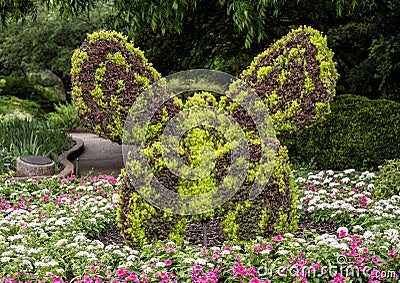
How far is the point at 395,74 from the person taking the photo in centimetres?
1016

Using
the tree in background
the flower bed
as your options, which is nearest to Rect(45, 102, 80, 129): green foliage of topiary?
the tree in background

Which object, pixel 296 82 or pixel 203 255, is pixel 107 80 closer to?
pixel 296 82

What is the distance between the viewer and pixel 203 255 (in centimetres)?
414

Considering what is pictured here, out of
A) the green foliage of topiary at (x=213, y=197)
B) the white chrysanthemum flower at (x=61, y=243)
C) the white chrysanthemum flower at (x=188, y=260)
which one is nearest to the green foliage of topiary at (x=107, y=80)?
the green foliage of topiary at (x=213, y=197)

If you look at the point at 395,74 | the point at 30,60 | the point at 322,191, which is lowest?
the point at 322,191

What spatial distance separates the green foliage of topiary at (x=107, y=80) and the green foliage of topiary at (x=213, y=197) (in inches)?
15.5

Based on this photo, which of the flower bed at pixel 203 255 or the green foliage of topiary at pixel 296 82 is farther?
the green foliage of topiary at pixel 296 82

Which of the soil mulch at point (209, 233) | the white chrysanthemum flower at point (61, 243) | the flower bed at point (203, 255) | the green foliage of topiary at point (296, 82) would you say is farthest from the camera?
the soil mulch at point (209, 233)

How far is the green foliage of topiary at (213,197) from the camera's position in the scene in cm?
449

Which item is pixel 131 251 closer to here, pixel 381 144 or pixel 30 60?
pixel 381 144

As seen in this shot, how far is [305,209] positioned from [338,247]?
2.14m

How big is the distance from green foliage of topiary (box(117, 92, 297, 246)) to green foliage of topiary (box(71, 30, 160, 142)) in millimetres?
393

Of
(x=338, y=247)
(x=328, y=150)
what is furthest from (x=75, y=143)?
(x=338, y=247)

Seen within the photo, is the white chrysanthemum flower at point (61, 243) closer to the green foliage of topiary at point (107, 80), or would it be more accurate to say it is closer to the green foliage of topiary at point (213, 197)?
the green foliage of topiary at point (213, 197)
